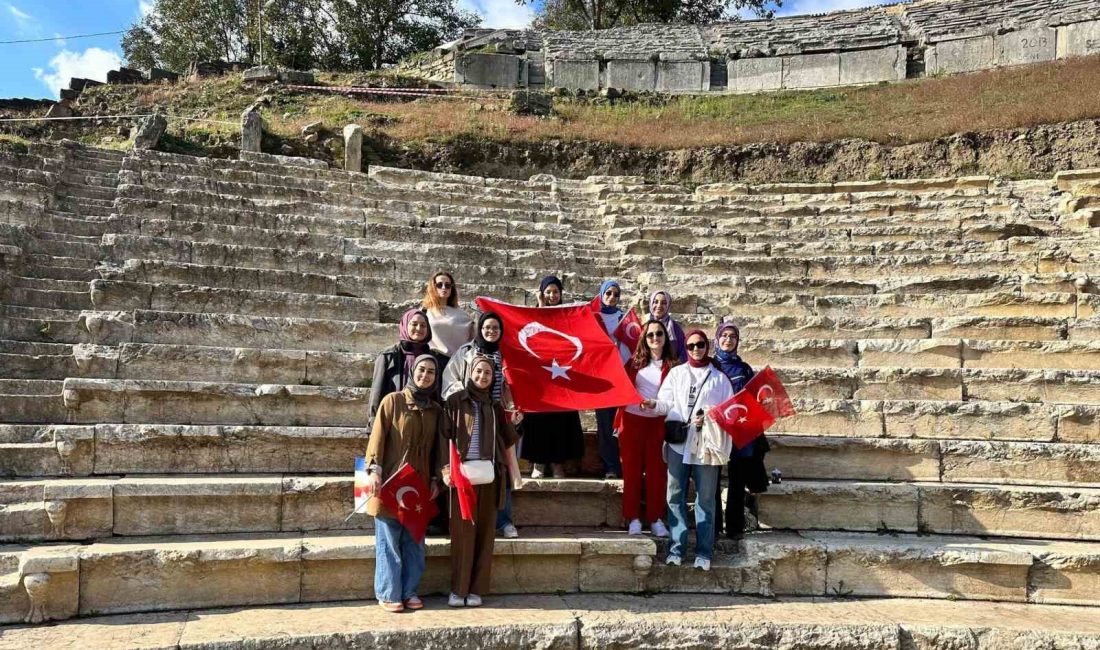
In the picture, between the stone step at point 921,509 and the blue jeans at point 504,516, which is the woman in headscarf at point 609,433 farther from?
the stone step at point 921,509

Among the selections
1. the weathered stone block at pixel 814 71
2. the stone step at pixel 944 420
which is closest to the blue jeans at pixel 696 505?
the stone step at pixel 944 420

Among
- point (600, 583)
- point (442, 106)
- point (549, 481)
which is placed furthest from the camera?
point (442, 106)

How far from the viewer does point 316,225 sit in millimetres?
9844

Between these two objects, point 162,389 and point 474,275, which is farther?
point 474,275

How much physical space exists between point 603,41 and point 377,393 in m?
27.3

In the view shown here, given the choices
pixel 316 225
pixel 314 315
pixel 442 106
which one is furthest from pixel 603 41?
pixel 314 315

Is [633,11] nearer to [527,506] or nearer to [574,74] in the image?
[574,74]

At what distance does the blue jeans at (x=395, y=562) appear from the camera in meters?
4.82

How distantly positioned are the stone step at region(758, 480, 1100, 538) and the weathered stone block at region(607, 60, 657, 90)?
23346 mm

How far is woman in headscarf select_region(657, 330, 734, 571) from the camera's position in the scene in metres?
5.41

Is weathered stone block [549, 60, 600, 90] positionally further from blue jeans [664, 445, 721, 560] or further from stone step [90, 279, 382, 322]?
blue jeans [664, 445, 721, 560]

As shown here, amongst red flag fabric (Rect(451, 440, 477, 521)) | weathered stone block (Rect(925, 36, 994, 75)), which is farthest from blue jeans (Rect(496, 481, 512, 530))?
weathered stone block (Rect(925, 36, 994, 75))

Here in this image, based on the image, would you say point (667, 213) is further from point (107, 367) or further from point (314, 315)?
point (107, 367)

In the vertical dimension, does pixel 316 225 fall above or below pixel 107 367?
above
